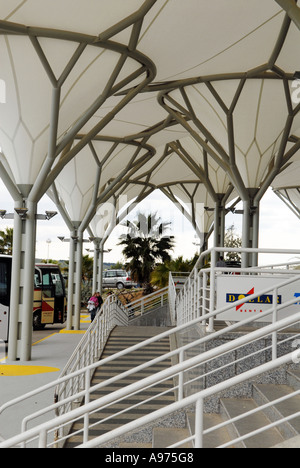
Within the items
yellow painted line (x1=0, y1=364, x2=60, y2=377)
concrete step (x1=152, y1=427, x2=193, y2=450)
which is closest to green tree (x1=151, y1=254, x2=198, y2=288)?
→ yellow painted line (x1=0, y1=364, x2=60, y2=377)

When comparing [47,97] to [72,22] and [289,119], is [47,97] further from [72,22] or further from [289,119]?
[289,119]

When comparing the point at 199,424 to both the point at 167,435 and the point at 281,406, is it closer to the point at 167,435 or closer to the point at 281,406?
the point at 281,406

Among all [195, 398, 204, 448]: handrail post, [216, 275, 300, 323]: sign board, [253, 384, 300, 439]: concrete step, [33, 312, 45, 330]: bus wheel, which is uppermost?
[216, 275, 300, 323]: sign board

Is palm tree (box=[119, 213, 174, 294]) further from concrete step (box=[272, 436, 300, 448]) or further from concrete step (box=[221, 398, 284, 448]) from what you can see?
concrete step (box=[272, 436, 300, 448])

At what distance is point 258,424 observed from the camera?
596cm

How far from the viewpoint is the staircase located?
29.1ft

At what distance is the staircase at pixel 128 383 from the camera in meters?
8.88

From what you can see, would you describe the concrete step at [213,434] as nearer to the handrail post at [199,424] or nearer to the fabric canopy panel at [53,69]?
the handrail post at [199,424]

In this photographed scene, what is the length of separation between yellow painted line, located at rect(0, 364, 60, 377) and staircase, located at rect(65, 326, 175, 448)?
1603mm

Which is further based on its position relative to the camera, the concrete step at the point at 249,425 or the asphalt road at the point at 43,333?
the asphalt road at the point at 43,333

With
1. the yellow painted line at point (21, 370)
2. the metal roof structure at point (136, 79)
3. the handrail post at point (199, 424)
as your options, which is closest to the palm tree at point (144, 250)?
the metal roof structure at point (136, 79)

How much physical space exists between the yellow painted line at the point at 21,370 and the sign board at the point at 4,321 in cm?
356


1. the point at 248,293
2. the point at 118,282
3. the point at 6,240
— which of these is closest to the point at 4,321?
the point at 248,293
